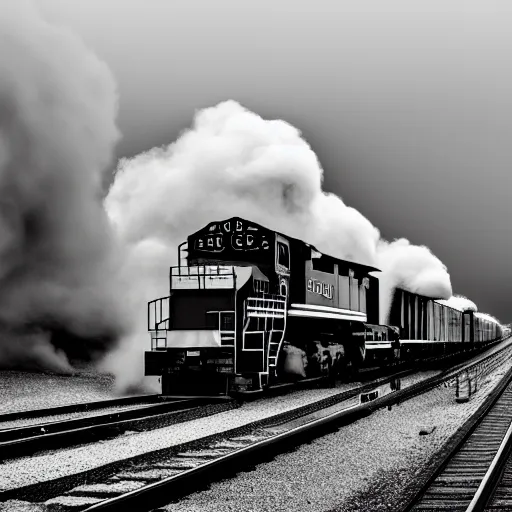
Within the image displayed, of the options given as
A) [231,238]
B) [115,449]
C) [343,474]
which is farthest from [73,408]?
[343,474]

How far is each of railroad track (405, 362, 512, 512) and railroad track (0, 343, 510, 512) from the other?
183 cm

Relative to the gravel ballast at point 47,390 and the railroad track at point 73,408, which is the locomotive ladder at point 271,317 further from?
the gravel ballast at point 47,390

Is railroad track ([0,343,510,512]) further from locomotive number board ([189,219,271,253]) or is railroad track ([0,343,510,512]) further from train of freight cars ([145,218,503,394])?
locomotive number board ([189,219,271,253])

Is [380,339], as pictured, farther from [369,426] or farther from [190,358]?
[369,426]

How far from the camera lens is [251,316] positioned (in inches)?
551

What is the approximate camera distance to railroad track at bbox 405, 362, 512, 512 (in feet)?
20.1

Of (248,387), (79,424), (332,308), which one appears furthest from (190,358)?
(332,308)

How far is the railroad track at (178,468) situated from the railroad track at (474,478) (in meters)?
1.83

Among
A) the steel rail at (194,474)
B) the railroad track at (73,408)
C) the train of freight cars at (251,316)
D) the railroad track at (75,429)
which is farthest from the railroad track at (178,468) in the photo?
the railroad track at (73,408)

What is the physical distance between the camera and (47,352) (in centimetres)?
2161

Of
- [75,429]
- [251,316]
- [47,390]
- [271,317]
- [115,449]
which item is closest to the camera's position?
[115,449]

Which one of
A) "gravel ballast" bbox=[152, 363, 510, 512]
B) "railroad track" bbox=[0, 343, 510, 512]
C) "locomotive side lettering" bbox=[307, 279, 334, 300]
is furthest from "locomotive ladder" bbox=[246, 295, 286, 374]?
"gravel ballast" bbox=[152, 363, 510, 512]

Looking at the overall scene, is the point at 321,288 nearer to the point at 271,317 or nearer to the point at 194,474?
the point at 271,317

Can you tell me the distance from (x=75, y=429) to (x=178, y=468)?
3089mm
